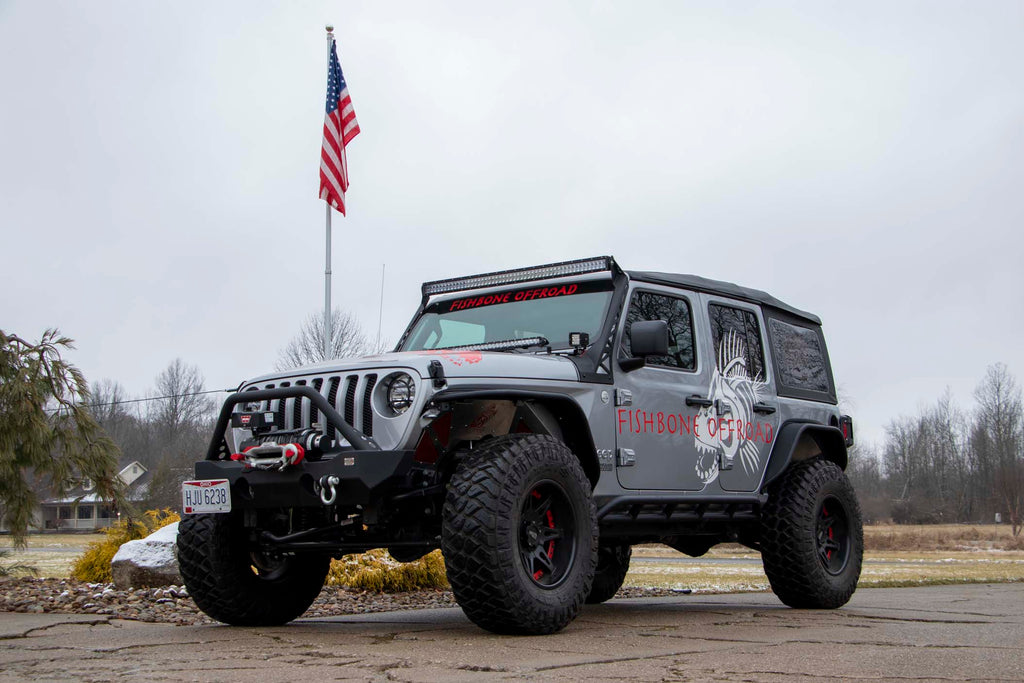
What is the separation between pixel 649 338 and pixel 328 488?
215 cm

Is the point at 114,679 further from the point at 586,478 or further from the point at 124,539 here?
the point at 124,539

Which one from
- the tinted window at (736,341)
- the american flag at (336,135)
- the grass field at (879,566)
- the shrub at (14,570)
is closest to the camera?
the tinted window at (736,341)

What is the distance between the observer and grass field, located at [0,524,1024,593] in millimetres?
12688

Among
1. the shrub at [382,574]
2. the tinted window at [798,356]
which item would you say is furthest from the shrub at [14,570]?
the tinted window at [798,356]

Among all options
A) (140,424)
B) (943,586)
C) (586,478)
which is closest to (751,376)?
(586,478)

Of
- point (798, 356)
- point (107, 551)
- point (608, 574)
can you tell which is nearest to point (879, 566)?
point (798, 356)

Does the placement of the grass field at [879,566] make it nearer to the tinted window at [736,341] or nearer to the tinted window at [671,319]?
the tinted window at [736,341]

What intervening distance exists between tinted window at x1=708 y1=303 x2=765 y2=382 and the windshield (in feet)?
3.93

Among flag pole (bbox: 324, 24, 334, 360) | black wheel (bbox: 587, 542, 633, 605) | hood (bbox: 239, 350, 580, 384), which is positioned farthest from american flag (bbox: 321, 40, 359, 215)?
hood (bbox: 239, 350, 580, 384)

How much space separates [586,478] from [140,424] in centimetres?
5343

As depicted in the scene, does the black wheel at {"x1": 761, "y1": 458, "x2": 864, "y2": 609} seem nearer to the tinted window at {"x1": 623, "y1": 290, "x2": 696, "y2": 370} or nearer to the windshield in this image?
the tinted window at {"x1": 623, "y1": 290, "x2": 696, "y2": 370}

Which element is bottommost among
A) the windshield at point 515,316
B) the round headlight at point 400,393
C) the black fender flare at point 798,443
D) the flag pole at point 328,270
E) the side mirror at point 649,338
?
the black fender flare at point 798,443

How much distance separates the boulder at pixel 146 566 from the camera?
9.14 meters

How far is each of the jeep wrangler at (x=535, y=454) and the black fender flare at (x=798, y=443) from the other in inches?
0.7
